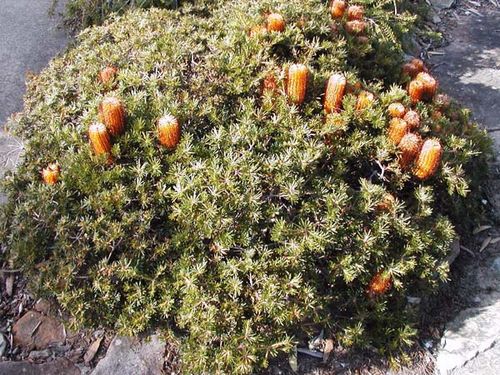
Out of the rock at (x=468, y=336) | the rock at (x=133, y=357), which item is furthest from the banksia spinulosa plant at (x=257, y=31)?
the rock at (x=468, y=336)

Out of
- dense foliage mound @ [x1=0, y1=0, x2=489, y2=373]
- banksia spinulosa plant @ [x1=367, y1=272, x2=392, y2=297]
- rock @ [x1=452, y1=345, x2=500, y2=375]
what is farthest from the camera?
rock @ [x1=452, y1=345, x2=500, y2=375]

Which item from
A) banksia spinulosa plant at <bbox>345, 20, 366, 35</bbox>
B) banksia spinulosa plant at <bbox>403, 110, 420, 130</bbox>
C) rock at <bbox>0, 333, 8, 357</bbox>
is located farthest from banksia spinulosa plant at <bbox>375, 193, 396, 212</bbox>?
rock at <bbox>0, 333, 8, 357</bbox>

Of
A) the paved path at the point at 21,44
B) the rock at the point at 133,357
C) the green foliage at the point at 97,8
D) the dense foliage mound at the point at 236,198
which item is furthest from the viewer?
the green foliage at the point at 97,8

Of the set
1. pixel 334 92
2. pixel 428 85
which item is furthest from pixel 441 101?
pixel 334 92

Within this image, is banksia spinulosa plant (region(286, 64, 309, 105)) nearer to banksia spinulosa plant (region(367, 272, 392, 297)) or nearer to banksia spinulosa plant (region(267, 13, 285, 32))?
banksia spinulosa plant (region(267, 13, 285, 32))

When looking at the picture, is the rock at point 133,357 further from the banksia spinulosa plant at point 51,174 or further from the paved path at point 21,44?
the paved path at point 21,44

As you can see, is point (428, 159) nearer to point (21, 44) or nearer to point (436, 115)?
point (436, 115)

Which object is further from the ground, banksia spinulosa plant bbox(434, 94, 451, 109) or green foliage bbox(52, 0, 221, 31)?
green foliage bbox(52, 0, 221, 31)
